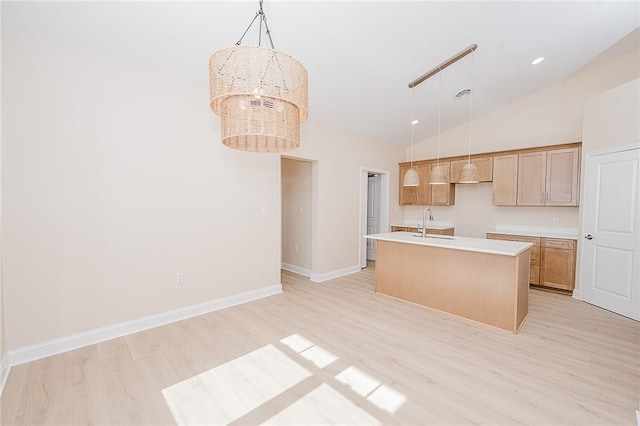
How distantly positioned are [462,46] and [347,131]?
2.32 meters

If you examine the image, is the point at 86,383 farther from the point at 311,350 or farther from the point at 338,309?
the point at 338,309

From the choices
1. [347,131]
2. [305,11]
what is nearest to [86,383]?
[305,11]

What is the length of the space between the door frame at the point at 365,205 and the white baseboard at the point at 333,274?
309 millimetres

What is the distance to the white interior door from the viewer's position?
3.44 m

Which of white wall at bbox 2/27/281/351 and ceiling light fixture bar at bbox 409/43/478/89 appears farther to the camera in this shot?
ceiling light fixture bar at bbox 409/43/478/89

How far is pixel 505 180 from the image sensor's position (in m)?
4.98

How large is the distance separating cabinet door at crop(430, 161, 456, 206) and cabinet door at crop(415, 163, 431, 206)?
0.10 metres

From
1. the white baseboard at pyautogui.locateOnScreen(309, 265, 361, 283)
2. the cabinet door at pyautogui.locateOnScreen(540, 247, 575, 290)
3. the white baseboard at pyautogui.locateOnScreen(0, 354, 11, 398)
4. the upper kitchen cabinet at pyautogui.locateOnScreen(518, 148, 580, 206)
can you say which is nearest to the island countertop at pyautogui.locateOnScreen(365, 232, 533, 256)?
the white baseboard at pyautogui.locateOnScreen(309, 265, 361, 283)

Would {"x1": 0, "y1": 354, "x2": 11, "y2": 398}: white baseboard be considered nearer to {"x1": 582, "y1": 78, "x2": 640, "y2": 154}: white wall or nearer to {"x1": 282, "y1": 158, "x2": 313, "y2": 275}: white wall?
{"x1": 282, "y1": 158, "x2": 313, "y2": 275}: white wall

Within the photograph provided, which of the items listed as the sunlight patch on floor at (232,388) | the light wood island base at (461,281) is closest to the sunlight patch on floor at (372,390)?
the sunlight patch on floor at (232,388)

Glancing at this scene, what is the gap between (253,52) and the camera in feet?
5.27

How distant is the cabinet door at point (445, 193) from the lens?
571 centimetres

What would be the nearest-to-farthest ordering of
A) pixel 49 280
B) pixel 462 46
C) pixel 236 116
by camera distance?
pixel 236 116 → pixel 49 280 → pixel 462 46

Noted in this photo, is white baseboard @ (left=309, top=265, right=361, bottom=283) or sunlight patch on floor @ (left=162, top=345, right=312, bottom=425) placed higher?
white baseboard @ (left=309, top=265, right=361, bottom=283)
